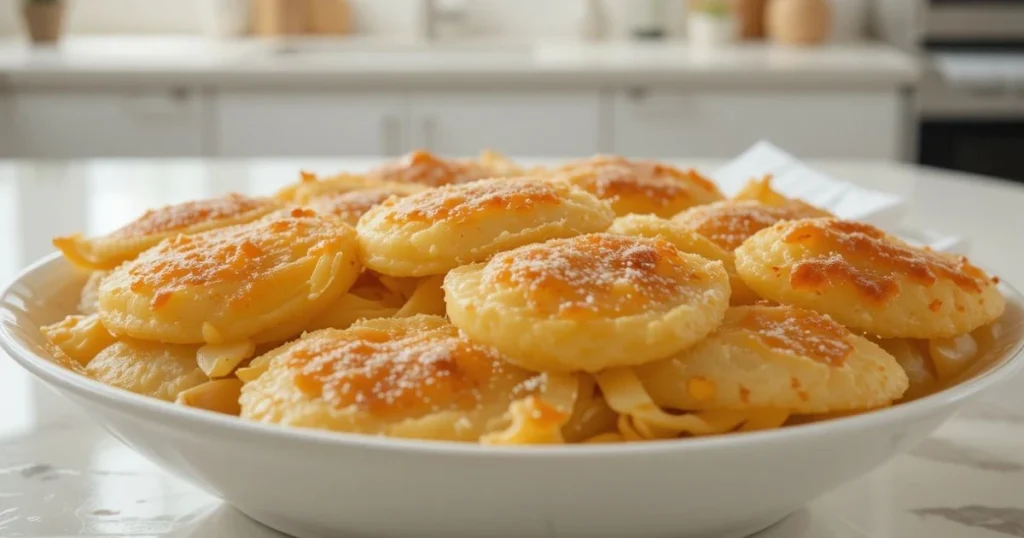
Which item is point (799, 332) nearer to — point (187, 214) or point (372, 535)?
point (372, 535)

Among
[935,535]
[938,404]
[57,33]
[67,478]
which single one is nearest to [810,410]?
[938,404]

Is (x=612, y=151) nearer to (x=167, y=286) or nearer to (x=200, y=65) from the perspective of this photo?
(x=200, y=65)

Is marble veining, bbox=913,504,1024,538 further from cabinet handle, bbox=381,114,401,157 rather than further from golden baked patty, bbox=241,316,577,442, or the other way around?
cabinet handle, bbox=381,114,401,157

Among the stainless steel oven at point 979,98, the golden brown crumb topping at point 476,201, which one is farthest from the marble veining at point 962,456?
the stainless steel oven at point 979,98

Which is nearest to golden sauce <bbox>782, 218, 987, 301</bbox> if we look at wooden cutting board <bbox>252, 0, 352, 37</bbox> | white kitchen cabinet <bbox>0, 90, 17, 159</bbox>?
white kitchen cabinet <bbox>0, 90, 17, 159</bbox>

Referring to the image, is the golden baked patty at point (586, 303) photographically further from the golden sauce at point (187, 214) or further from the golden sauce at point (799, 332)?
the golden sauce at point (187, 214)
